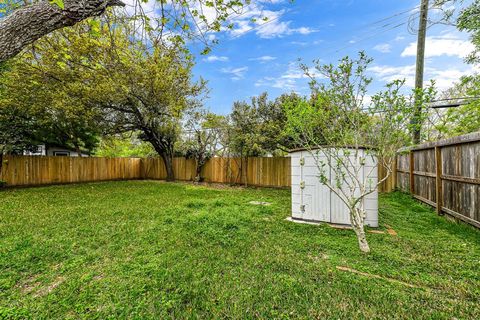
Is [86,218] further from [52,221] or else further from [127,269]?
[127,269]

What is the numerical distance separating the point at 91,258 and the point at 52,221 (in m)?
2.36

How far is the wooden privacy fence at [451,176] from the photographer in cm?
317

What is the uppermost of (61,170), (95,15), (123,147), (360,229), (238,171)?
(123,147)

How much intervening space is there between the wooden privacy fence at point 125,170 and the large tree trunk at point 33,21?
804 centimetres

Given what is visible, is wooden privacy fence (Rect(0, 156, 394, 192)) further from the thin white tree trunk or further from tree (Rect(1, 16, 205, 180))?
the thin white tree trunk

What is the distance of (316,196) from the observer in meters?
3.92

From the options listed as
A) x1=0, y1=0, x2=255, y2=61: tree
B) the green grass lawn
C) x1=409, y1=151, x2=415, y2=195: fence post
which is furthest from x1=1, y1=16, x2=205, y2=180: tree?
x1=409, y1=151, x2=415, y2=195: fence post

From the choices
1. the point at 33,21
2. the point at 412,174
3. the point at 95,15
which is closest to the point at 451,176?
the point at 412,174

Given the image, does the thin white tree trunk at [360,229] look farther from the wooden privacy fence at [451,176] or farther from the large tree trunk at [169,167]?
the large tree trunk at [169,167]

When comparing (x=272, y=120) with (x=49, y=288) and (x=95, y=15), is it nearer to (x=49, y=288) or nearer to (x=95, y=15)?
(x=95, y=15)

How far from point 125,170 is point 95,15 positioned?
12.4m

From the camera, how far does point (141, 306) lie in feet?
5.50

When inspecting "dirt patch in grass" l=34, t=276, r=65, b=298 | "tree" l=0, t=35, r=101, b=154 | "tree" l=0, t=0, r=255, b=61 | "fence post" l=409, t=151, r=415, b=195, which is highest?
"tree" l=0, t=35, r=101, b=154

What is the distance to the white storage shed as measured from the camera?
362cm
